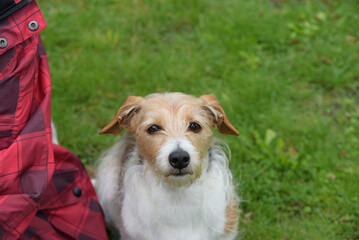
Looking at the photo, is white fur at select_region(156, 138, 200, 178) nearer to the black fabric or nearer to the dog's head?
the dog's head

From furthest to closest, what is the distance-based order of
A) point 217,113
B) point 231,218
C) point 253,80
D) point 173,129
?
point 253,80, point 231,218, point 217,113, point 173,129

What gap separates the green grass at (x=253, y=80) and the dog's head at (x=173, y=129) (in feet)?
4.01

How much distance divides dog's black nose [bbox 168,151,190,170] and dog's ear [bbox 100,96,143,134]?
1.86 feet

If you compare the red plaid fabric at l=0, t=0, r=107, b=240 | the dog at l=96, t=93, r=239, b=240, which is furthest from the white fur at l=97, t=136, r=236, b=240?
the red plaid fabric at l=0, t=0, r=107, b=240

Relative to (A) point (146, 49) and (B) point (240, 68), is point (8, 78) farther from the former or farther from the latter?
(B) point (240, 68)

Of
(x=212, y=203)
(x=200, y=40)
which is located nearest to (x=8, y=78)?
(x=212, y=203)

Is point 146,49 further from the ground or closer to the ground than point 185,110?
closer to the ground

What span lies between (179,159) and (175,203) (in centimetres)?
47

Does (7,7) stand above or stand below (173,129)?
above

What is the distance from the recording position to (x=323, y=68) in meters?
4.69

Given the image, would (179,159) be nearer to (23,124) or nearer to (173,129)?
(173,129)

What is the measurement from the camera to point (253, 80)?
4.55 m

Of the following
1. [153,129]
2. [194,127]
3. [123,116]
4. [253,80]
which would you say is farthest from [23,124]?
[253,80]

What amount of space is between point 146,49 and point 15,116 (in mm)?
2799
